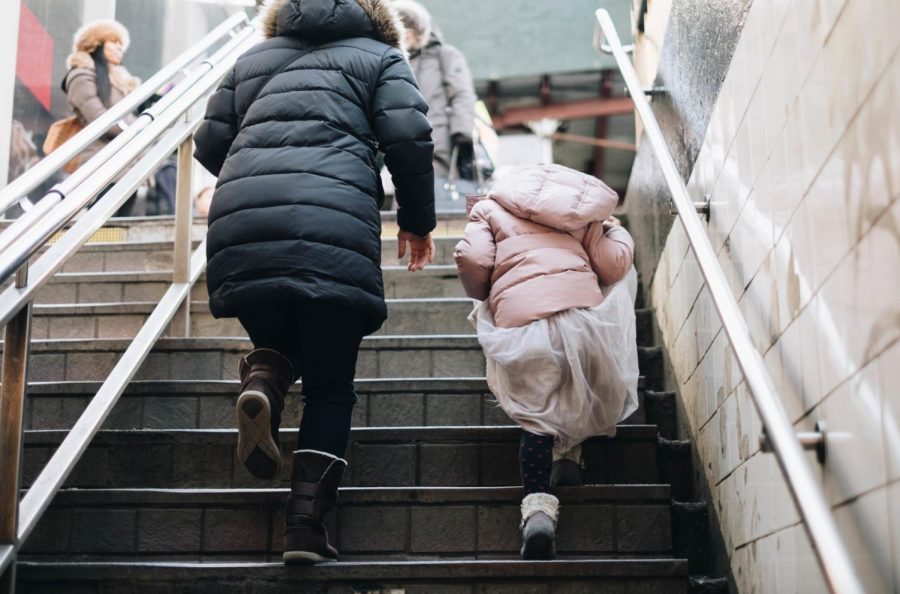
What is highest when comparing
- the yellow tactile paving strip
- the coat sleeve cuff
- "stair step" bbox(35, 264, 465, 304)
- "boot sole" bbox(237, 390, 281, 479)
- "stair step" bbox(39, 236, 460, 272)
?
the yellow tactile paving strip

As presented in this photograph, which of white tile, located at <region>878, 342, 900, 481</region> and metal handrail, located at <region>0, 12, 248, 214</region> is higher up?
metal handrail, located at <region>0, 12, 248, 214</region>

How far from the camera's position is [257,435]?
10.4 ft

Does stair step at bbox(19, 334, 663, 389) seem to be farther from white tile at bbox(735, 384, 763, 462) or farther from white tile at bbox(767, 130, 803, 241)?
white tile at bbox(767, 130, 803, 241)

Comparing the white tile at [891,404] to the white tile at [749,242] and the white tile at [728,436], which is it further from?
the white tile at [728,436]

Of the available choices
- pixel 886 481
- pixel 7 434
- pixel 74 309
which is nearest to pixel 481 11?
pixel 74 309

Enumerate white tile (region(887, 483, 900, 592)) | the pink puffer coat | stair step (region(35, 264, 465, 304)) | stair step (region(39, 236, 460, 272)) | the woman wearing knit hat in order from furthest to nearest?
the woman wearing knit hat → stair step (region(39, 236, 460, 272)) → stair step (region(35, 264, 465, 304)) → the pink puffer coat → white tile (region(887, 483, 900, 592))

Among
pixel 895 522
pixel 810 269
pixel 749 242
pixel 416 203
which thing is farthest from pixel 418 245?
pixel 895 522

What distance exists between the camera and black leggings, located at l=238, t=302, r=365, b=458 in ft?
10.7

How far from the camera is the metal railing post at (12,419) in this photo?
2836 mm

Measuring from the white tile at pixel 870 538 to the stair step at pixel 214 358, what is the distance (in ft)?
7.90

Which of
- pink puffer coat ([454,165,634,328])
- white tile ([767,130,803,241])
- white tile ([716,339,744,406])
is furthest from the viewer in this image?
pink puffer coat ([454,165,634,328])

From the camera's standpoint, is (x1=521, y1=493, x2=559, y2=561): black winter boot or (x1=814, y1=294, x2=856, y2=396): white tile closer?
(x1=814, y1=294, x2=856, y2=396): white tile

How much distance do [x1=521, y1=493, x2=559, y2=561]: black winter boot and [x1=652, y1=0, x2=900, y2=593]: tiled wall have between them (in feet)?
1.60

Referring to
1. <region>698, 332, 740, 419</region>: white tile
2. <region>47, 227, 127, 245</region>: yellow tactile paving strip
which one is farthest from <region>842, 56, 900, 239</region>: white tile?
<region>47, 227, 127, 245</region>: yellow tactile paving strip
